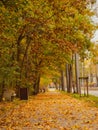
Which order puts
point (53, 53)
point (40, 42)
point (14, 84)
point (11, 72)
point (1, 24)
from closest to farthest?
point (1, 24), point (11, 72), point (40, 42), point (14, 84), point (53, 53)

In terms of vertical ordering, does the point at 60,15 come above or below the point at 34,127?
above

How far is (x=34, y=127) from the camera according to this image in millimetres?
14234

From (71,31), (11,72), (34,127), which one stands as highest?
(71,31)

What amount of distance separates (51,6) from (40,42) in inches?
450

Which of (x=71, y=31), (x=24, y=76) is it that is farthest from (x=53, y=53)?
(x=71, y=31)

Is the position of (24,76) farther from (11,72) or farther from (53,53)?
(11,72)

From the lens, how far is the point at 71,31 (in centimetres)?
2688

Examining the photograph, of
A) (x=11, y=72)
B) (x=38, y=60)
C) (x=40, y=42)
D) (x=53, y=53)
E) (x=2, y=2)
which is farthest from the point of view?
(x=38, y=60)

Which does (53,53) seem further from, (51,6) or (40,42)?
(51,6)

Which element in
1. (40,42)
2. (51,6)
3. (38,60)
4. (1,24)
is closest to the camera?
(1,24)

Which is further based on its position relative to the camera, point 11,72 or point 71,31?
point 11,72

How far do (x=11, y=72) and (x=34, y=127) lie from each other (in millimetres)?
17159

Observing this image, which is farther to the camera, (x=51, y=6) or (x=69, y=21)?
(x=69, y=21)

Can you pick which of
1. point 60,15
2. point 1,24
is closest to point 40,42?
point 60,15
